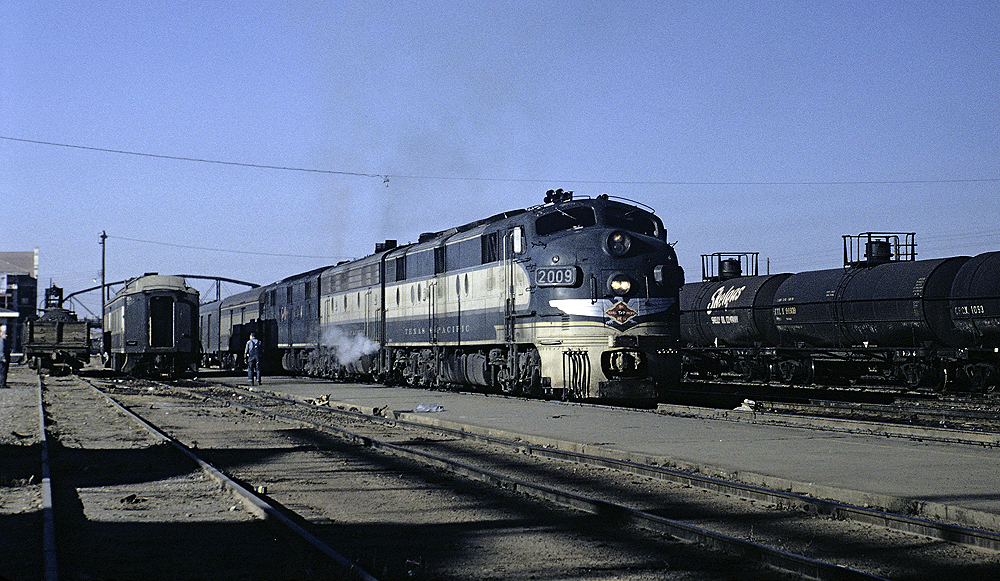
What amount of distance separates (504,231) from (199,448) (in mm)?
8822

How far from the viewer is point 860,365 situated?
2403 centimetres

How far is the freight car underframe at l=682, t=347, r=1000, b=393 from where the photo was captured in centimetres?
2066

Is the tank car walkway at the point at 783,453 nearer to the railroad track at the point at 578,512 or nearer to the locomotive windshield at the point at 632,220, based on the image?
the railroad track at the point at 578,512

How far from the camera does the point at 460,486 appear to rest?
962 cm

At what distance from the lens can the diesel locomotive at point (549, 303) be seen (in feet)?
60.2

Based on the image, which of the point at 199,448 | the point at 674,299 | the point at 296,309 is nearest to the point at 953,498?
the point at 199,448

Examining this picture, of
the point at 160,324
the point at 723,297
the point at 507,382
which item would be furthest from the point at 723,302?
the point at 160,324

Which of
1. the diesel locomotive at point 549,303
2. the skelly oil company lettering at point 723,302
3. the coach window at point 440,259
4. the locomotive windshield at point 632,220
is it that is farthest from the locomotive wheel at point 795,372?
the coach window at point 440,259

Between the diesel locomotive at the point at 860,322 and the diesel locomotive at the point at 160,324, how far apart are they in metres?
18.1

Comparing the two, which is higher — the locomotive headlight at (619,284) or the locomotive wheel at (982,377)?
the locomotive headlight at (619,284)

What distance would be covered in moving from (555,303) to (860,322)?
8.86 meters

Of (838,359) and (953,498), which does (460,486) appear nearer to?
(953,498)

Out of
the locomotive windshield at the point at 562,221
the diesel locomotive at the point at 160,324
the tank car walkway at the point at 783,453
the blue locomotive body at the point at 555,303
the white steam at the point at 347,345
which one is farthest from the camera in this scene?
the diesel locomotive at the point at 160,324

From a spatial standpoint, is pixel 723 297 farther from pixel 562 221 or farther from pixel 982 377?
pixel 562 221
